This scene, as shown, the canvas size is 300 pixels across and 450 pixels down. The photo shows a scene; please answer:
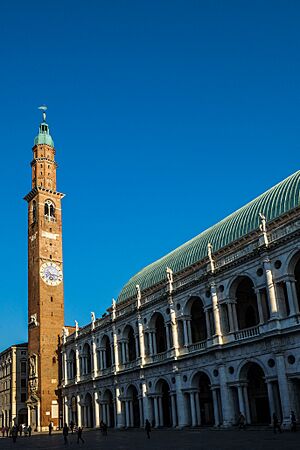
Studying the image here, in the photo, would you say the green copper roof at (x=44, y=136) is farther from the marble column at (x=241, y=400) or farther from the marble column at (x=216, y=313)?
the marble column at (x=241, y=400)

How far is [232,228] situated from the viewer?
48625 mm

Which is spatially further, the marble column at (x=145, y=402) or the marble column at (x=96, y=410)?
the marble column at (x=96, y=410)

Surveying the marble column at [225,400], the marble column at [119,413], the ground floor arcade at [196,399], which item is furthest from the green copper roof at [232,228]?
the marble column at [119,413]

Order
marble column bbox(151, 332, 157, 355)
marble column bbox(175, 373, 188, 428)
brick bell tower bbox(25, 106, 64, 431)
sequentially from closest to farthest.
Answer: marble column bbox(175, 373, 188, 428), marble column bbox(151, 332, 157, 355), brick bell tower bbox(25, 106, 64, 431)

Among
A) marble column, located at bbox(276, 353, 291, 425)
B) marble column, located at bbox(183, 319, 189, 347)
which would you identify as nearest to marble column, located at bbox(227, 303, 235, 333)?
marble column, located at bbox(276, 353, 291, 425)

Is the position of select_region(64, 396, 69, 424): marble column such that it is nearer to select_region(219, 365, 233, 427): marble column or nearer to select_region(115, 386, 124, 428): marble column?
select_region(115, 386, 124, 428): marble column

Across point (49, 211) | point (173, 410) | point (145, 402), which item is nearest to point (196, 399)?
point (173, 410)

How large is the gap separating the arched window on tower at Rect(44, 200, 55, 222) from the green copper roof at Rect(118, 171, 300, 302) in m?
21.5

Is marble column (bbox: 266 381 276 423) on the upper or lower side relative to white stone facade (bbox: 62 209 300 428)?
lower

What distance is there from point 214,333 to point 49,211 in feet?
144

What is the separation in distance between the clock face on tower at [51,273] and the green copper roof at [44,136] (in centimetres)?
2053

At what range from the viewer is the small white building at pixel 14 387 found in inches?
3255

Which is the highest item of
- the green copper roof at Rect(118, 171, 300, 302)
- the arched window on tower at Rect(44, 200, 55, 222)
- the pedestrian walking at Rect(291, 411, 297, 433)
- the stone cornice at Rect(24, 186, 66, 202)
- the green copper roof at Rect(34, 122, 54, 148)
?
the green copper roof at Rect(34, 122, 54, 148)

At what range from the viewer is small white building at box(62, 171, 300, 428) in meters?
36.2
